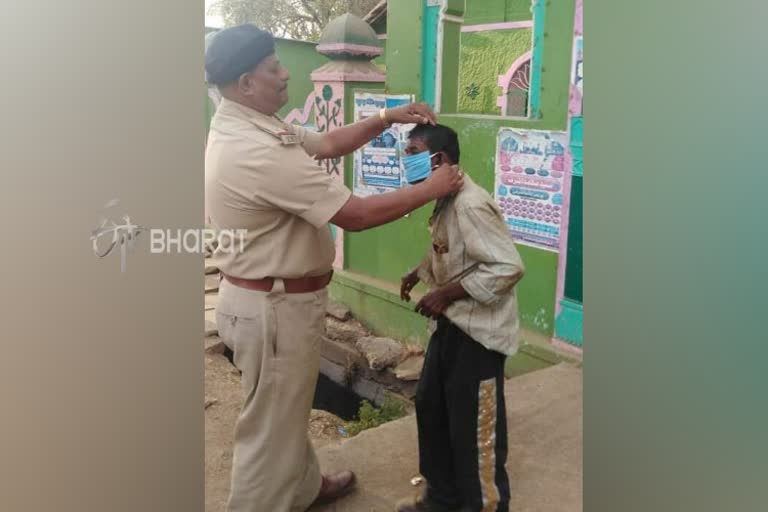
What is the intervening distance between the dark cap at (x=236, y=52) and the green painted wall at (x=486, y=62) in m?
0.47

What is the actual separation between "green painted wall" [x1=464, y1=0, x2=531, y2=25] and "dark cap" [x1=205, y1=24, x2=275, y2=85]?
487 mm

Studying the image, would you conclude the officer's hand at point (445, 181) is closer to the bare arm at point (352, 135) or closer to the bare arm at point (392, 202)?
the bare arm at point (392, 202)

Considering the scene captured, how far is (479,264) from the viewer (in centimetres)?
171

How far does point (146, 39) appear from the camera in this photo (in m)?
1.70

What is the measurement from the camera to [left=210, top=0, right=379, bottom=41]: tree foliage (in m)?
1.74

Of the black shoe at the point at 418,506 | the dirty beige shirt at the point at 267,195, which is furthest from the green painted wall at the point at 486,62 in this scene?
the black shoe at the point at 418,506

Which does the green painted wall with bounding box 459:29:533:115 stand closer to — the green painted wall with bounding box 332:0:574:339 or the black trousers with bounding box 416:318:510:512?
the green painted wall with bounding box 332:0:574:339

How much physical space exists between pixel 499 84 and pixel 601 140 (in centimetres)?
28

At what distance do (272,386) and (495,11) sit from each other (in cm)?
106

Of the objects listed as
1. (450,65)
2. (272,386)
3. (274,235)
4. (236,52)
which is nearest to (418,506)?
(272,386)

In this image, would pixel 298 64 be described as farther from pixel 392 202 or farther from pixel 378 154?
pixel 392 202

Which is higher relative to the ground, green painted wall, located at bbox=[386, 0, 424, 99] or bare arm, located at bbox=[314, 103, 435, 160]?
green painted wall, located at bbox=[386, 0, 424, 99]

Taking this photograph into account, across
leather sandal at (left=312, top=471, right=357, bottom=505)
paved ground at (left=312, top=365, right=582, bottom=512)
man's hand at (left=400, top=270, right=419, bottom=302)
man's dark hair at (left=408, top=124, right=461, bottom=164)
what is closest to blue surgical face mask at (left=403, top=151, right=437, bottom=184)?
man's dark hair at (left=408, top=124, right=461, bottom=164)

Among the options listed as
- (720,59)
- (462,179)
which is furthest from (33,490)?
(720,59)
